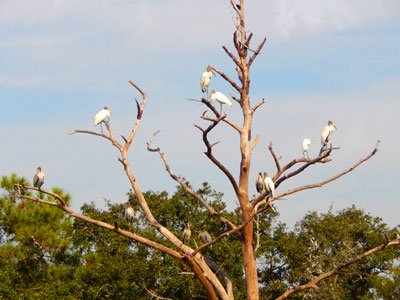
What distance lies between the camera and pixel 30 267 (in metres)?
19.2

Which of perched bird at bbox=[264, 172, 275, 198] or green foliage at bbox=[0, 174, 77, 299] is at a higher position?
green foliage at bbox=[0, 174, 77, 299]

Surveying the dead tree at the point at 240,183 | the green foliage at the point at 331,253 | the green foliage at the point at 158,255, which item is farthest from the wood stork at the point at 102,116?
the green foliage at the point at 331,253

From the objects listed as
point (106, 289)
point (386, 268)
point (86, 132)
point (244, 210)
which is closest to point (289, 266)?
point (386, 268)

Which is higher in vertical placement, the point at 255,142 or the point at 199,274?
the point at 255,142

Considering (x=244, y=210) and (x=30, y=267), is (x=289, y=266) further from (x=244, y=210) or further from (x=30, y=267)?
(x=244, y=210)

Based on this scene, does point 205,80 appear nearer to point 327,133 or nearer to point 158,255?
point 327,133

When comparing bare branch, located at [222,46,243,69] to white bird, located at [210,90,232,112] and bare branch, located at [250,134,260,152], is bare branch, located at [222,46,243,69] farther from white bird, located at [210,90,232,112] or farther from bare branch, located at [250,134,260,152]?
bare branch, located at [250,134,260,152]

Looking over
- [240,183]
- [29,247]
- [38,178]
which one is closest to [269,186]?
[240,183]

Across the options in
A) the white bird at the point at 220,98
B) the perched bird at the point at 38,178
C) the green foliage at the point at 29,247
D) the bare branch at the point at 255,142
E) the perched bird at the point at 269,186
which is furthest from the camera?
the green foliage at the point at 29,247

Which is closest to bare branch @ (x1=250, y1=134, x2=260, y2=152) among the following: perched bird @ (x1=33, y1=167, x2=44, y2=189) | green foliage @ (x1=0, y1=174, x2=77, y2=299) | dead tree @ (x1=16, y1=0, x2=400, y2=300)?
dead tree @ (x1=16, y1=0, x2=400, y2=300)

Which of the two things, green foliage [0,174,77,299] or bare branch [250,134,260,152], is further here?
green foliage [0,174,77,299]

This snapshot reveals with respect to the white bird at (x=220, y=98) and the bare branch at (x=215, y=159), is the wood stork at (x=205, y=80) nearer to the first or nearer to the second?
the white bird at (x=220, y=98)

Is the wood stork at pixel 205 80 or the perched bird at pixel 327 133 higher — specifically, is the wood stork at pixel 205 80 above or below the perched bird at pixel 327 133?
above

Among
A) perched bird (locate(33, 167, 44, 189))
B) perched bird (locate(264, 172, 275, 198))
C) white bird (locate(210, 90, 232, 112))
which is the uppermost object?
white bird (locate(210, 90, 232, 112))
